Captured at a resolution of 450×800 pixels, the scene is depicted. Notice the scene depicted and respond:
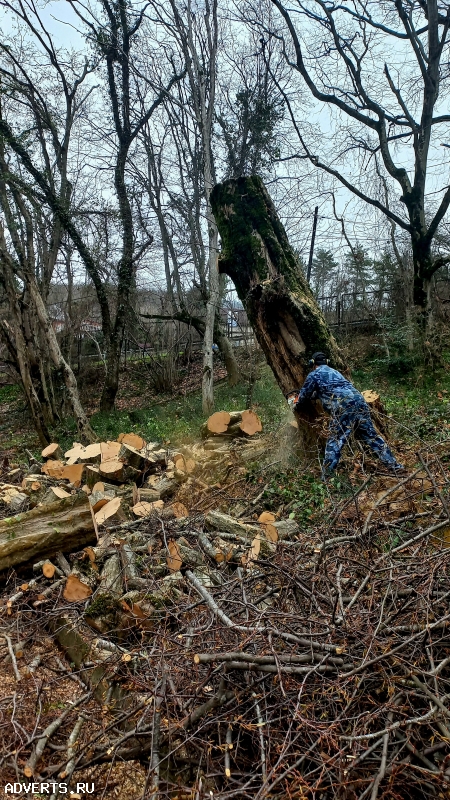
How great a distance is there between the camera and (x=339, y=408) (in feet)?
15.2

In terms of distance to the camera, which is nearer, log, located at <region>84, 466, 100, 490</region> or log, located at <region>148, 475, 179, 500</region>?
log, located at <region>84, 466, 100, 490</region>

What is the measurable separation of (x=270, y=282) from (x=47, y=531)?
340 cm

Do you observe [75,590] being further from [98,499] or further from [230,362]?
[230,362]

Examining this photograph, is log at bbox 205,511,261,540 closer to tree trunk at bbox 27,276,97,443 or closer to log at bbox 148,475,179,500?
log at bbox 148,475,179,500

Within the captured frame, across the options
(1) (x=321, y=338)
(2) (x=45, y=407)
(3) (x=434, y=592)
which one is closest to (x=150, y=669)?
(3) (x=434, y=592)

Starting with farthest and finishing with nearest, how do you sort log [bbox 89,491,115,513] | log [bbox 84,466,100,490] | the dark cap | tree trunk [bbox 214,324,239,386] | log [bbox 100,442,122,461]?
1. tree trunk [bbox 214,324,239,386]
2. the dark cap
3. log [bbox 84,466,100,490]
4. log [bbox 100,442,122,461]
5. log [bbox 89,491,115,513]

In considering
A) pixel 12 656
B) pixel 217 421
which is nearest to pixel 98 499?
pixel 12 656

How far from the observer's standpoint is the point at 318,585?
2197 millimetres

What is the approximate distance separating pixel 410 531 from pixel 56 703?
2.11m

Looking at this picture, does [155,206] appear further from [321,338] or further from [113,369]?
[321,338]

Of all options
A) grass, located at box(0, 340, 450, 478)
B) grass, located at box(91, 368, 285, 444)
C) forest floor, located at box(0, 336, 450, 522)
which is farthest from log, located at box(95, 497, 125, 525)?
grass, located at box(91, 368, 285, 444)

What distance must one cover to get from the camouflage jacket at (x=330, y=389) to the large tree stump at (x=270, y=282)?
37 centimetres

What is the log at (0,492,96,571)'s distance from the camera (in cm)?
344

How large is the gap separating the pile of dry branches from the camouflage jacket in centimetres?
218
